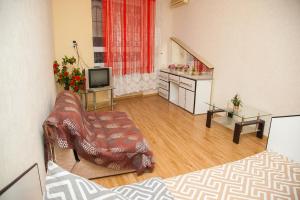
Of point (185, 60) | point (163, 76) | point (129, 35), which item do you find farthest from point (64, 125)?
point (185, 60)

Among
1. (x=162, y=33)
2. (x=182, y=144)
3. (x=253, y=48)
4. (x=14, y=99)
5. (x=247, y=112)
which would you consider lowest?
(x=182, y=144)

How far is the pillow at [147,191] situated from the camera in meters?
1.48

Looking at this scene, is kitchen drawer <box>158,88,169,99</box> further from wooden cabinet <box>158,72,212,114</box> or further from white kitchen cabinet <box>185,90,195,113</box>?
white kitchen cabinet <box>185,90,195,113</box>

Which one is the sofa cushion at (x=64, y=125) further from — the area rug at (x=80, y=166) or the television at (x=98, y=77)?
the television at (x=98, y=77)

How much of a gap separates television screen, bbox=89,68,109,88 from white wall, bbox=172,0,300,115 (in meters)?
2.14

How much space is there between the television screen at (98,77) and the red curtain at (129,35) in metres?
0.53

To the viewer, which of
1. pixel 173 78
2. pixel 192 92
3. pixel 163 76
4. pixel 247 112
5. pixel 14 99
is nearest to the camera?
pixel 14 99

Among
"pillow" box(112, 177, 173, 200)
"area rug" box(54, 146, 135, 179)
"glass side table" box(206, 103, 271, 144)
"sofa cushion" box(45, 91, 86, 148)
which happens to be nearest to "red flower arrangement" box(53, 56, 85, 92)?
"sofa cushion" box(45, 91, 86, 148)

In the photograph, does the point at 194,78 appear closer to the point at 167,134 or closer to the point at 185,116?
the point at 185,116

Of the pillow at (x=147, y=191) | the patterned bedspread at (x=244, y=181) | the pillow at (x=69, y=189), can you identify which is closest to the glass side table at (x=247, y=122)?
the patterned bedspread at (x=244, y=181)

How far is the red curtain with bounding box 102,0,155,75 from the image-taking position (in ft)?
15.4

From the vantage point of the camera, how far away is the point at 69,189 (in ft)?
3.07

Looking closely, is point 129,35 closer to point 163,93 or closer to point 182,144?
point 163,93

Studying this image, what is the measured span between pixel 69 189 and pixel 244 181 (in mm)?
1905
